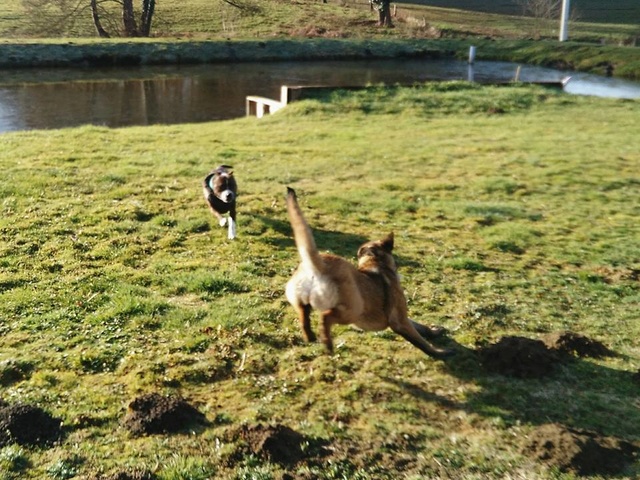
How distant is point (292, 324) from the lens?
682 cm

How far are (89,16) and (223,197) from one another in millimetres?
46305

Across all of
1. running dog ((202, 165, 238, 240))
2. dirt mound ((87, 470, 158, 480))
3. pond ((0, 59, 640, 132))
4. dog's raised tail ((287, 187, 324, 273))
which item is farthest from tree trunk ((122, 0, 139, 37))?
dirt mound ((87, 470, 158, 480))

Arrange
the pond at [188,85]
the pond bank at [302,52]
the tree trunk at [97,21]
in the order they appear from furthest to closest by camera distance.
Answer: the tree trunk at [97,21] → the pond bank at [302,52] → the pond at [188,85]

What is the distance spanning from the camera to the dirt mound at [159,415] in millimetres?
4969

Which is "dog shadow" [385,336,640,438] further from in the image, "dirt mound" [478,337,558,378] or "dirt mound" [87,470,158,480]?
"dirt mound" [87,470,158,480]

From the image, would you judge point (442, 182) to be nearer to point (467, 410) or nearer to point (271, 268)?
point (271, 268)

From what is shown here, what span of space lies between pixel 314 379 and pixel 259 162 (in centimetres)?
889

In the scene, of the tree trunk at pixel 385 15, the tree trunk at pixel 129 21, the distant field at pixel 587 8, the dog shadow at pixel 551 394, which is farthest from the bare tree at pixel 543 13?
the dog shadow at pixel 551 394

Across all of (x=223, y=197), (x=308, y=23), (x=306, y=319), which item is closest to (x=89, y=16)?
(x=308, y=23)

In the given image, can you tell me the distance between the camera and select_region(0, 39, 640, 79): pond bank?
120 feet

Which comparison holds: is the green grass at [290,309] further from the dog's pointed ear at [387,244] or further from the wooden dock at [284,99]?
the wooden dock at [284,99]

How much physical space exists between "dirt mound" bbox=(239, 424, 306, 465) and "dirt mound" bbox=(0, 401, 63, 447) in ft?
4.65

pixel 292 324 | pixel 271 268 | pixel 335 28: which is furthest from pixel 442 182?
pixel 335 28

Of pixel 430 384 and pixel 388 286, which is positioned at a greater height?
pixel 388 286
